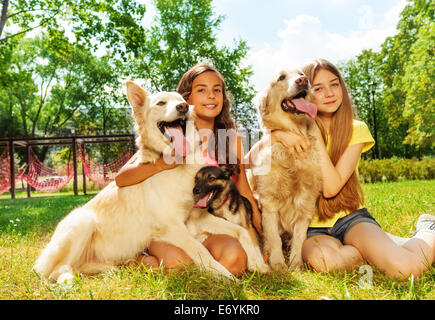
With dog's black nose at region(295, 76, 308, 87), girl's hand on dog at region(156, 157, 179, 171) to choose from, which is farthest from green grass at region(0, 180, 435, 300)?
dog's black nose at region(295, 76, 308, 87)

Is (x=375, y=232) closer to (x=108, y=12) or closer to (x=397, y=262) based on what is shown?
(x=397, y=262)

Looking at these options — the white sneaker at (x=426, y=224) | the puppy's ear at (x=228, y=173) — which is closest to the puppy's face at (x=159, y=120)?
the puppy's ear at (x=228, y=173)

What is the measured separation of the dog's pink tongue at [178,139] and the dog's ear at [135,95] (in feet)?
1.13

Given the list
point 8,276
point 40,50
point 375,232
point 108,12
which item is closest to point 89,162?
point 108,12

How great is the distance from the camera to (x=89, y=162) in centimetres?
1675

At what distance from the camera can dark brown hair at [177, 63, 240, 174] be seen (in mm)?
3421

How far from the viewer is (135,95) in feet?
8.89

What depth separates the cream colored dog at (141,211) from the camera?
253cm

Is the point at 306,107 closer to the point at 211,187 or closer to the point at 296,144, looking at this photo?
the point at 296,144

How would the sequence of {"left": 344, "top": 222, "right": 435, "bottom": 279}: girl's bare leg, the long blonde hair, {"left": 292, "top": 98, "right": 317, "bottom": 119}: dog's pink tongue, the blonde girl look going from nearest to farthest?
1. {"left": 344, "top": 222, "right": 435, "bottom": 279}: girl's bare leg
2. the blonde girl
3. {"left": 292, "top": 98, "right": 317, "bottom": 119}: dog's pink tongue
4. the long blonde hair

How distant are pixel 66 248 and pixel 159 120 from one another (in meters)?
1.31

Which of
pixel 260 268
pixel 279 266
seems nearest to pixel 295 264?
pixel 279 266

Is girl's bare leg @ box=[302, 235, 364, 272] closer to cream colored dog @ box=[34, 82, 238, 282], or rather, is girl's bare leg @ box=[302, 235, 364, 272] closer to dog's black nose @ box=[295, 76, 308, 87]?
cream colored dog @ box=[34, 82, 238, 282]

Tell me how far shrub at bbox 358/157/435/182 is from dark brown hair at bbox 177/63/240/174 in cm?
1202
